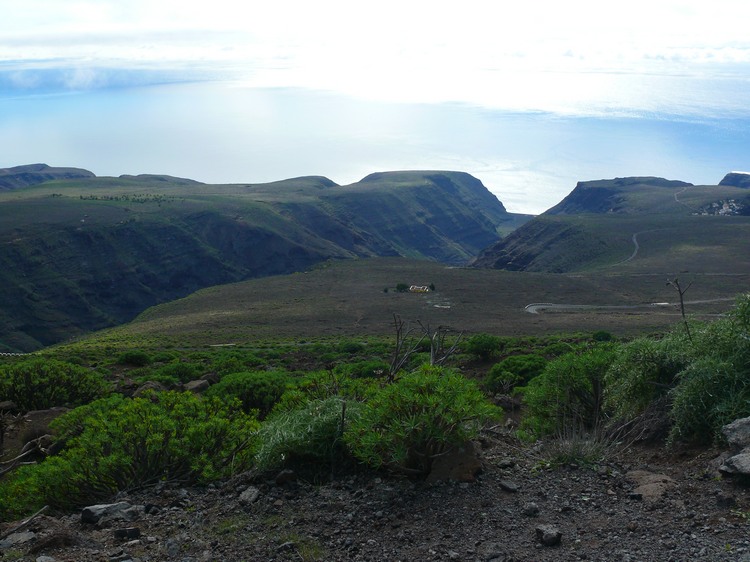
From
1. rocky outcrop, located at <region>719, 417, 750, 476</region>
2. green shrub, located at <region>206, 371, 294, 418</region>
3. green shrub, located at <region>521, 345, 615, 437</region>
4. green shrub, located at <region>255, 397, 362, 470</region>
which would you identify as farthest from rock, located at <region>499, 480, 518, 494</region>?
green shrub, located at <region>206, 371, 294, 418</region>

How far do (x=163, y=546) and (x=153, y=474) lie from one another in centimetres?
201

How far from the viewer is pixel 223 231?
10469cm

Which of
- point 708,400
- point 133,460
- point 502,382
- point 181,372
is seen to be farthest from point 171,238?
point 708,400

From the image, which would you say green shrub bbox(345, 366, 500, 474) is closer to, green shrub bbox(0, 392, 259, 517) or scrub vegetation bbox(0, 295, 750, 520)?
scrub vegetation bbox(0, 295, 750, 520)

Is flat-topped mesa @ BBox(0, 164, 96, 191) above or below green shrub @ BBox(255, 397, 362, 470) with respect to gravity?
above

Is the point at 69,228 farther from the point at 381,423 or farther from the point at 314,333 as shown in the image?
the point at 381,423

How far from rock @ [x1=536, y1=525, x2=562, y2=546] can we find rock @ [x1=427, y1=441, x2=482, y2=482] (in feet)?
3.96

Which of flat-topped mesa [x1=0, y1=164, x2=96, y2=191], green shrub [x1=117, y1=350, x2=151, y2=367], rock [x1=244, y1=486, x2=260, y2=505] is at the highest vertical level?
flat-topped mesa [x1=0, y1=164, x2=96, y2=191]

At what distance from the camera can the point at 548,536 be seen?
559 centimetres

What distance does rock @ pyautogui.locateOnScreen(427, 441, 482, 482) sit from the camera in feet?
22.5

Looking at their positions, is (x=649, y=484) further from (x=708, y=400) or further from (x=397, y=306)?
(x=397, y=306)

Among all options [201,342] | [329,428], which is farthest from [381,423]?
[201,342]

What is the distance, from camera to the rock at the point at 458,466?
22.5ft

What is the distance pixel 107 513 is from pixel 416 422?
10.2ft
